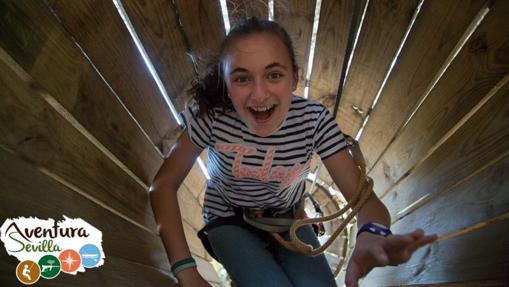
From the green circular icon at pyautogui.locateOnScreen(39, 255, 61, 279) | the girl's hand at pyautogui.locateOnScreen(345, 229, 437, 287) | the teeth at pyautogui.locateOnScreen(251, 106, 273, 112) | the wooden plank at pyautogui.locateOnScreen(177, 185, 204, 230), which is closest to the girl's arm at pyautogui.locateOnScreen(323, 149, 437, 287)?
the girl's hand at pyautogui.locateOnScreen(345, 229, 437, 287)

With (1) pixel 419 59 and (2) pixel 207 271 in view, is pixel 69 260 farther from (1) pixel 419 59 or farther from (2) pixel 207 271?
(2) pixel 207 271

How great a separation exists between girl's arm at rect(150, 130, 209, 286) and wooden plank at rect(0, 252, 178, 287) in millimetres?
→ 95

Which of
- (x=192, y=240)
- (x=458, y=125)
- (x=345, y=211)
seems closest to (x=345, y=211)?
(x=345, y=211)

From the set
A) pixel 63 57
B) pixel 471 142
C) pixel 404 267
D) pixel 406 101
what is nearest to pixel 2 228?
pixel 63 57

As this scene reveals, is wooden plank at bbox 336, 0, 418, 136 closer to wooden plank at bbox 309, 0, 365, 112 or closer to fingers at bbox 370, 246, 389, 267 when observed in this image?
wooden plank at bbox 309, 0, 365, 112

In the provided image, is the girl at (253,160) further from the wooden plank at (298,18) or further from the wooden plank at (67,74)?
the wooden plank at (298,18)

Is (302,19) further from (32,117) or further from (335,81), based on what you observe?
(32,117)

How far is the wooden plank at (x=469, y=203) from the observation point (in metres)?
1.03

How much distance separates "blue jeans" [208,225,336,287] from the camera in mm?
1433

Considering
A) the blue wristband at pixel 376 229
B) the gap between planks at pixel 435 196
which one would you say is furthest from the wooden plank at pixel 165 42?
the gap between planks at pixel 435 196

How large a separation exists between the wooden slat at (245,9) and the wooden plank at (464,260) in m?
1.06

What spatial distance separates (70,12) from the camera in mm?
1035

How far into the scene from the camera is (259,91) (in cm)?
126

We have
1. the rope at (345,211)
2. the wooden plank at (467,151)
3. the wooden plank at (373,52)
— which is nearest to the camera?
the wooden plank at (467,151)
